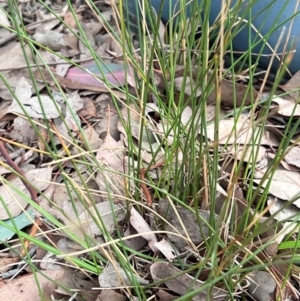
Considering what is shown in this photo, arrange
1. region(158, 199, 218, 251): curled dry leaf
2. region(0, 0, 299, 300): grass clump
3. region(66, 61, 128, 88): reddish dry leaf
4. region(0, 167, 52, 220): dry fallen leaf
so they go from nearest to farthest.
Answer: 1. region(0, 0, 299, 300): grass clump
2. region(158, 199, 218, 251): curled dry leaf
3. region(0, 167, 52, 220): dry fallen leaf
4. region(66, 61, 128, 88): reddish dry leaf

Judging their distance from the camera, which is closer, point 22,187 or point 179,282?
point 179,282

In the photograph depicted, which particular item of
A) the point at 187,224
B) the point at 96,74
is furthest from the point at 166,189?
the point at 96,74

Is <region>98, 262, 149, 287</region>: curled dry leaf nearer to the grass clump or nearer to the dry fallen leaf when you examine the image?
Answer: the grass clump

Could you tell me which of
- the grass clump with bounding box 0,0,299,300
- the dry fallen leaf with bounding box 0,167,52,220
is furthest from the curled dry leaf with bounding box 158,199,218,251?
the dry fallen leaf with bounding box 0,167,52,220

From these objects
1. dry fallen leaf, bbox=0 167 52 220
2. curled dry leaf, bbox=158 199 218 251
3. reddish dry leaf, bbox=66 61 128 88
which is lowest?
dry fallen leaf, bbox=0 167 52 220

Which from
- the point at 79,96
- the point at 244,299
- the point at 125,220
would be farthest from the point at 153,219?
the point at 79,96

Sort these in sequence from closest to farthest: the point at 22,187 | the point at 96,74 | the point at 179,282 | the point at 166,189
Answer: the point at 179,282
the point at 166,189
the point at 22,187
the point at 96,74

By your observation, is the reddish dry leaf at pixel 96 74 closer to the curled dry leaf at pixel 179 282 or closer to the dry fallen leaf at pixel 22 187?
the dry fallen leaf at pixel 22 187

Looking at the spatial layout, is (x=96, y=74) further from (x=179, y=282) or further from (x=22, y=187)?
(x=179, y=282)

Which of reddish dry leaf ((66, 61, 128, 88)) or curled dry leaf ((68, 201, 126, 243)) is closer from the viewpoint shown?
curled dry leaf ((68, 201, 126, 243))
